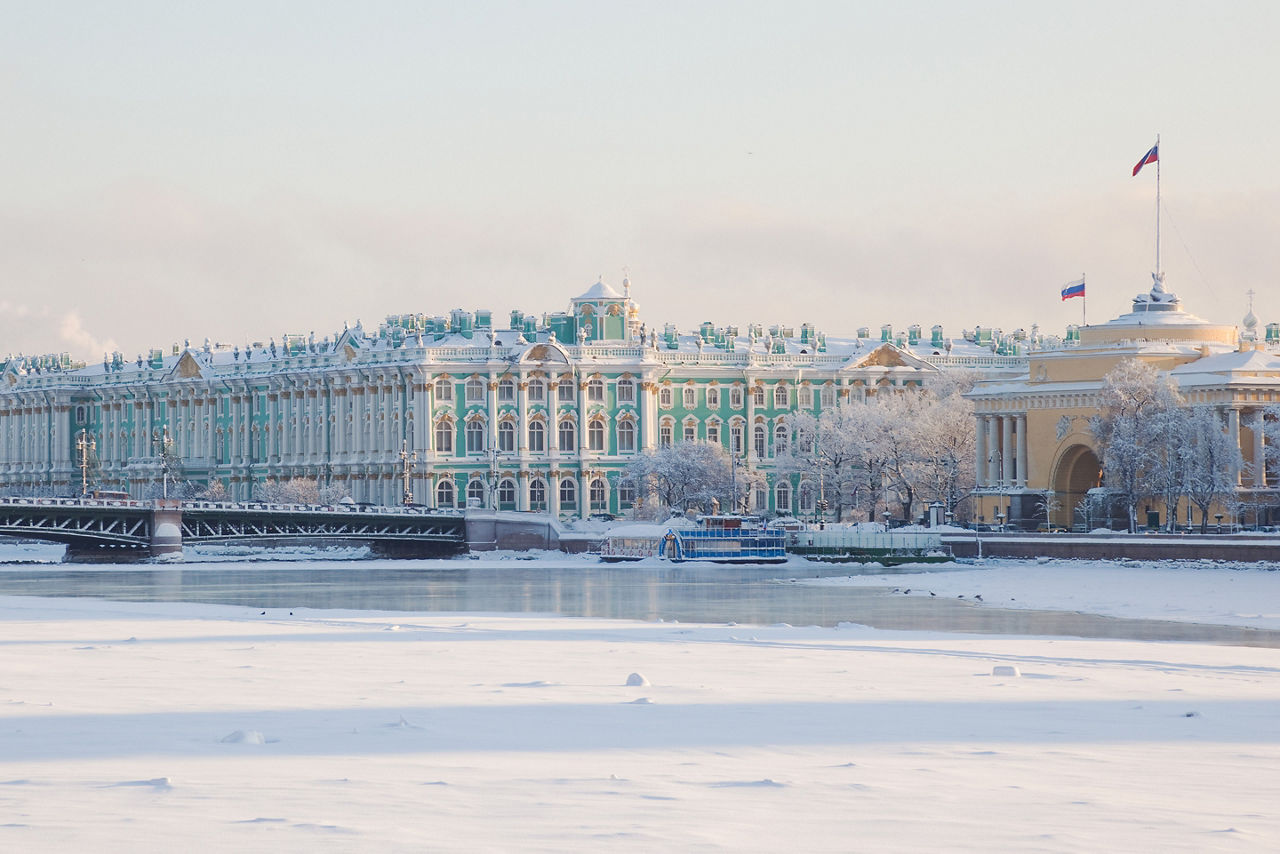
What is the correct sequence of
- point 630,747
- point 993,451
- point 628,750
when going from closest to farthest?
point 628,750 → point 630,747 → point 993,451

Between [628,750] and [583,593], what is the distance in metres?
50.0

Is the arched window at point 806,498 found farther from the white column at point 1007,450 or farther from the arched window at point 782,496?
the white column at point 1007,450

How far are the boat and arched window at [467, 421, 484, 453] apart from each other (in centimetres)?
3138

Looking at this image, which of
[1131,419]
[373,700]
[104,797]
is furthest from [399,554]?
[104,797]

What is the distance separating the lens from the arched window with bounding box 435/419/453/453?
13375 cm

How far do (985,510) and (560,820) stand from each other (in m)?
92.8

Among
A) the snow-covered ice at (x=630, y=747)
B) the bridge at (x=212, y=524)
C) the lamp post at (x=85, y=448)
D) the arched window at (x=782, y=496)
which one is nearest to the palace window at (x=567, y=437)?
the arched window at (x=782, y=496)

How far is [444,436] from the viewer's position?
134000mm

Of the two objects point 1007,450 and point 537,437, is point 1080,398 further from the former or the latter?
point 537,437

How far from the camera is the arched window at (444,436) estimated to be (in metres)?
134

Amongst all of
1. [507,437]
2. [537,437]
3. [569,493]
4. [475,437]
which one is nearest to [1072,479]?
[569,493]

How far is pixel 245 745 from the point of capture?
68.5 ft

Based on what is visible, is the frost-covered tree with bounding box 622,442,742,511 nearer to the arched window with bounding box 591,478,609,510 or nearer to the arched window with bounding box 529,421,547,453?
the arched window with bounding box 591,478,609,510

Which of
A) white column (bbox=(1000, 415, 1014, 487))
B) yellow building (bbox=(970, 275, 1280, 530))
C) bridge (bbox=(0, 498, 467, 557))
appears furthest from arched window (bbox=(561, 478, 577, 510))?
white column (bbox=(1000, 415, 1014, 487))
